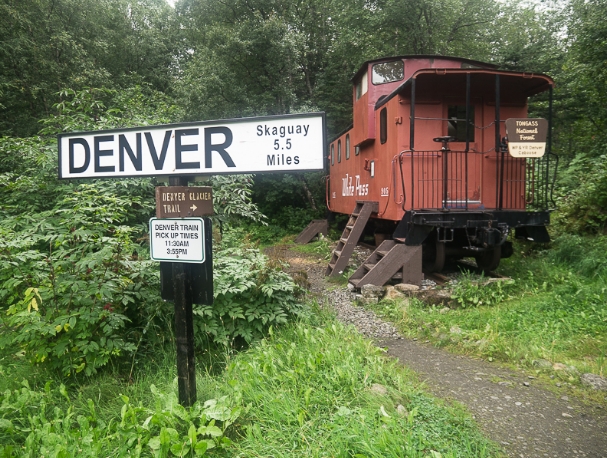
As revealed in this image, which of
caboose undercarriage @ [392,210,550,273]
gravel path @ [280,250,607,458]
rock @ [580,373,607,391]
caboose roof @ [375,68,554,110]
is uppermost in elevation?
caboose roof @ [375,68,554,110]

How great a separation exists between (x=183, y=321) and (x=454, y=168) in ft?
19.1

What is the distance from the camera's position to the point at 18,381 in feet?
11.7

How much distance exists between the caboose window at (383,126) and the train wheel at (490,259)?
2.63m

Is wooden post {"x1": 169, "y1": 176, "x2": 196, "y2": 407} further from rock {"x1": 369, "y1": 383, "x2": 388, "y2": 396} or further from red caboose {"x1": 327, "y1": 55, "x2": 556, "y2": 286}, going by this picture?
red caboose {"x1": 327, "y1": 55, "x2": 556, "y2": 286}

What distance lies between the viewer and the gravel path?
8.57 feet

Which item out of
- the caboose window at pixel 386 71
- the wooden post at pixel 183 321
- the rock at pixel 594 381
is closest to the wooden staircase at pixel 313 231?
the caboose window at pixel 386 71

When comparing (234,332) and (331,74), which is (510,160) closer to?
(234,332)

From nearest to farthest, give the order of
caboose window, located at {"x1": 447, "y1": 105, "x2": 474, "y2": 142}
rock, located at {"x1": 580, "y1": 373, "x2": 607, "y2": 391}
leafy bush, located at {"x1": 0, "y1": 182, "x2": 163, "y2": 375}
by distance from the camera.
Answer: leafy bush, located at {"x1": 0, "y1": 182, "x2": 163, "y2": 375}, rock, located at {"x1": 580, "y1": 373, "x2": 607, "y2": 391}, caboose window, located at {"x1": 447, "y1": 105, "x2": 474, "y2": 142}

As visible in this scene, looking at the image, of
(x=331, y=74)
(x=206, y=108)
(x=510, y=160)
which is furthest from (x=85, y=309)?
(x=331, y=74)

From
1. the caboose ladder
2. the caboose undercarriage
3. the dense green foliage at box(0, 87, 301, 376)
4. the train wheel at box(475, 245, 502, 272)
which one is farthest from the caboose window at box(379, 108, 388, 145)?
the dense green foliage at box(0, 87, 301, 376)

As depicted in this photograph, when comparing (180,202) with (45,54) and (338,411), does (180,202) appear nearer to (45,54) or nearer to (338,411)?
(338,411)

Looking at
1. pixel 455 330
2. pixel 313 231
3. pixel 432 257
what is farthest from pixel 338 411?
pixel 313 231

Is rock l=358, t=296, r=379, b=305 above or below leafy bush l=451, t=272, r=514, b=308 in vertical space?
below

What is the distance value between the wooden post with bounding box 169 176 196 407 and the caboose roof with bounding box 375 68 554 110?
16.3 ft
